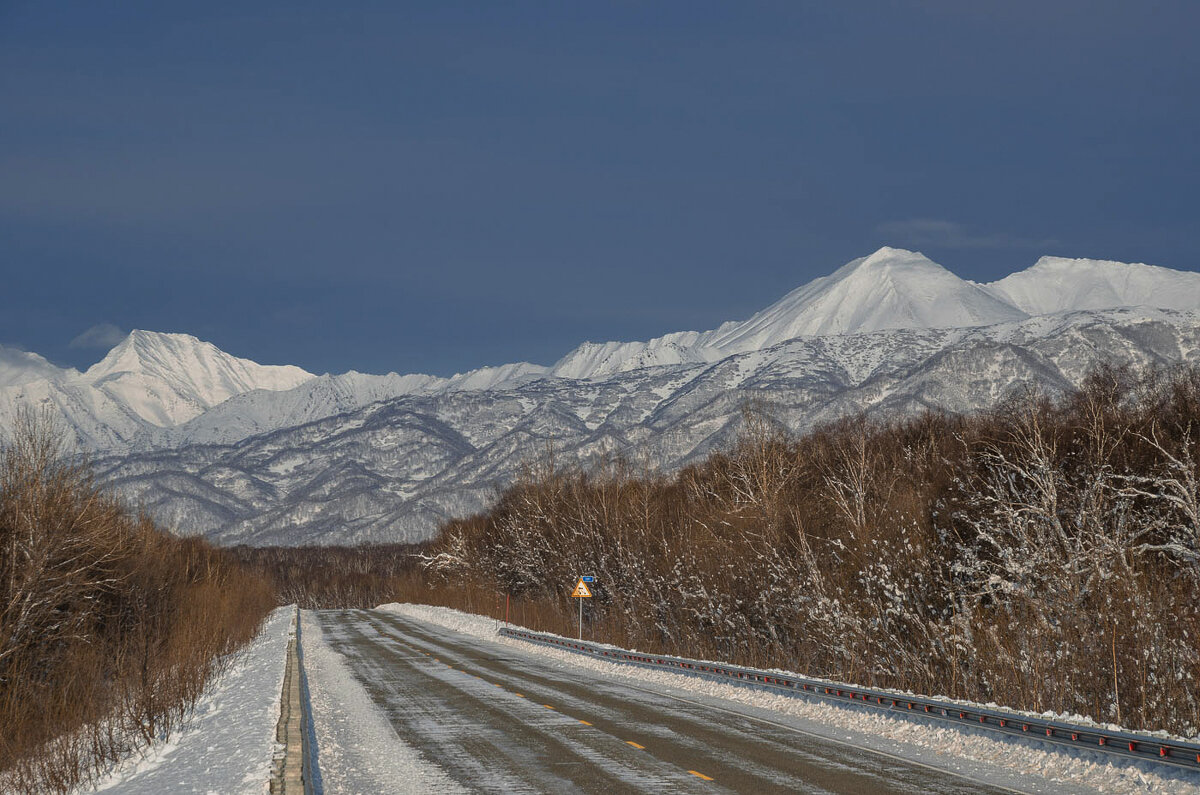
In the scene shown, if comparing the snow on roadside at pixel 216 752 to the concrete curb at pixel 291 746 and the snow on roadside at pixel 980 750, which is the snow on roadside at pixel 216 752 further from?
the snow on roadside at pixel 980 750

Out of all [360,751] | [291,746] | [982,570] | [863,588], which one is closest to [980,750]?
[360,751]

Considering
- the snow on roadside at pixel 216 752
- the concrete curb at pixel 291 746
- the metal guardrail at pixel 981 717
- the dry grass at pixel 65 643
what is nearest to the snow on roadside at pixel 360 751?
the concrete curb at pixel 291 746

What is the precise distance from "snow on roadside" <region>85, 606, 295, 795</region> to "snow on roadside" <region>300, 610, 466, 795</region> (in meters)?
0.89

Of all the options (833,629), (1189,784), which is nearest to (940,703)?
(1189,784)

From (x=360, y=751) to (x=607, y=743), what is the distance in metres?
3.99

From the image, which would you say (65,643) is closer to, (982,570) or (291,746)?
(291,746)

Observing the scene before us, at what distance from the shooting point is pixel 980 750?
16656mm

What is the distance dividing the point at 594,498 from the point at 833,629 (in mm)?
39604

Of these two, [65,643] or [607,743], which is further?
[65,643]

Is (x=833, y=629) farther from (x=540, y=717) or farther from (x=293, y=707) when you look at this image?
(x=293, y=707)

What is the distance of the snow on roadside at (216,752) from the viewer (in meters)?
14.3

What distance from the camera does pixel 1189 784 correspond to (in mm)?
13180

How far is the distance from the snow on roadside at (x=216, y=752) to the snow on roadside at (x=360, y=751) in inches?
35.2

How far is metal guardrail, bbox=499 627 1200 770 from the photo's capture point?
1421 centimetres
